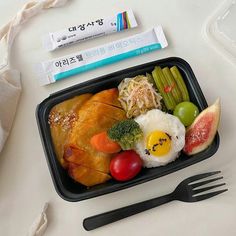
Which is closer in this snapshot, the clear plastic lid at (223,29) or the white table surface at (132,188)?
the white table surface at (132,188)

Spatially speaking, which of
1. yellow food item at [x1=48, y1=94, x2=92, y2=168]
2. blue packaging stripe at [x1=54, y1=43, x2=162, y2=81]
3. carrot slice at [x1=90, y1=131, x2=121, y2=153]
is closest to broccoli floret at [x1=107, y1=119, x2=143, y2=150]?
carrot slice at [x1=90, y1=131, x2=121, y2=153]

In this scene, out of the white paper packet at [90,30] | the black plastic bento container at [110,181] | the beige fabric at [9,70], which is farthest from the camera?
the white paper packet at [90,30]

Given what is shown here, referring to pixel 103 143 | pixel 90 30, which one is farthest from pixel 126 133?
pixel 90 30

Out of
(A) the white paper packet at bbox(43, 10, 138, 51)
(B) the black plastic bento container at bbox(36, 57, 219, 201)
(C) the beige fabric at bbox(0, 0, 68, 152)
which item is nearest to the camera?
(B) the black plastic bento container at bbox(36, 57, 219, 201)

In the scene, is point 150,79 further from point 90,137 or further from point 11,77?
point 11,77

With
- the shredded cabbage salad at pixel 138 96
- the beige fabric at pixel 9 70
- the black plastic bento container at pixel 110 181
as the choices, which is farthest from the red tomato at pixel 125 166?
the beige fabric at pixel 9 70

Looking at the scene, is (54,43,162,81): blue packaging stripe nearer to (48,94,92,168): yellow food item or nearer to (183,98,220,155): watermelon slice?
(48,94,92,168): yellow food item

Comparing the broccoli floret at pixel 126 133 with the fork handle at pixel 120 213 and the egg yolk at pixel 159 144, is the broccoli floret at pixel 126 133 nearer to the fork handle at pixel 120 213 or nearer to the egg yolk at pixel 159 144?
the egg yolk at pixel 159 144

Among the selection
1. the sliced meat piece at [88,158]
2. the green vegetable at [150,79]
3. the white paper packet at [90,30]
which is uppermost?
the white paper packet at [90,30]
